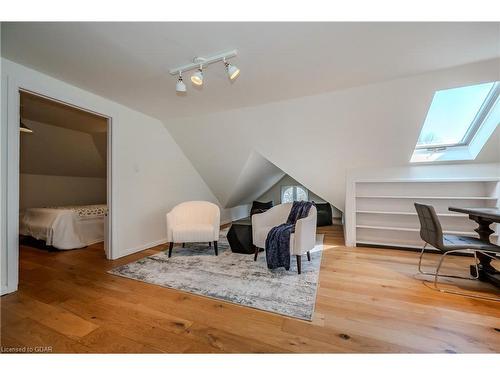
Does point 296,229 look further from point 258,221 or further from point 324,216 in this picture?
point 324,216

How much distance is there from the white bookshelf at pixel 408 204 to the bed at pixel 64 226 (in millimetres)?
4113

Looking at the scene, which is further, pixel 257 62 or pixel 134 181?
pixel 134 181

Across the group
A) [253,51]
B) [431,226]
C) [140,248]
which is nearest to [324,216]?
[431,226]

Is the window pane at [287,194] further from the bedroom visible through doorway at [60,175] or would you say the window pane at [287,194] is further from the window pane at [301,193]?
the bedroom visible through doorway at [60,175]

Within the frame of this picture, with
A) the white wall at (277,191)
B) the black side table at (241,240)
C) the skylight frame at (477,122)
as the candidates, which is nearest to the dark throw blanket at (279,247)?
the black side table at (241,240)

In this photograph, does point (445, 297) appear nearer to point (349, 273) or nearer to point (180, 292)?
point (349, 273)

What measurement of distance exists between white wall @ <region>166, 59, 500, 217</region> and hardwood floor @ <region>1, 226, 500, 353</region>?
72.2 inches

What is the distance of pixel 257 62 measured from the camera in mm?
1897

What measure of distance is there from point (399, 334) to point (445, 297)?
2.86 ft

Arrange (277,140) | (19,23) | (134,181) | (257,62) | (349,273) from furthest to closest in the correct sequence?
(277,140), (134,181), (349,273), (257,62), (19,23)

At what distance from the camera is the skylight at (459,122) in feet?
8.44

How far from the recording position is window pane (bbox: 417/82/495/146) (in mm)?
2619
